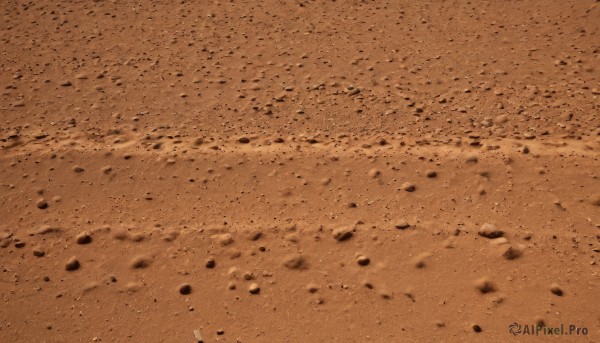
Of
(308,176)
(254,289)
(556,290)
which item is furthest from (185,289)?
(556,290)

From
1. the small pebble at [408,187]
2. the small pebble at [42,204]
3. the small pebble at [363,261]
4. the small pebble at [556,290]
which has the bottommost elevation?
the small pebble at [556,290]

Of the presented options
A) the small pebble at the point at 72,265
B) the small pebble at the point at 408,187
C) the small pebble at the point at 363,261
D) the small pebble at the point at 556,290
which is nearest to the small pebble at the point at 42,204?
the small pebble at the point at 72,265

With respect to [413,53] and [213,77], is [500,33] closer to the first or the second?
[413,53]

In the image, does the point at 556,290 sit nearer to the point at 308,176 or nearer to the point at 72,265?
the point at 308,176

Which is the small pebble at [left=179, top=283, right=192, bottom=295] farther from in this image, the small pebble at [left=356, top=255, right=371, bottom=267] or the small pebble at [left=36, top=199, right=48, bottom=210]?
the small pebble at [left=36, top=199, right=48, bottom=210]

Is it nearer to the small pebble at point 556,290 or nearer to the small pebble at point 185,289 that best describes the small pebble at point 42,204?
the small pebble at point 185,289

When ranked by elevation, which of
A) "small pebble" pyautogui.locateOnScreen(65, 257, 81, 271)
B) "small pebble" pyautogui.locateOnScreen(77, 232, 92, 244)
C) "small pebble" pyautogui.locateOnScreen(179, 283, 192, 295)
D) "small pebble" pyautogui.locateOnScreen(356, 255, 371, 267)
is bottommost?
"small pebble" pyautogui.locateOnScreen(356, 255, 371, 267)

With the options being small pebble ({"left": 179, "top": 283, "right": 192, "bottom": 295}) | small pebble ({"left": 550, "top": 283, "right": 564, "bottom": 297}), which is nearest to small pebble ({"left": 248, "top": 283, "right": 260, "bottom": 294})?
small pebble ({"left": 179, "top": 283, "right": 192, "bottom": 295})

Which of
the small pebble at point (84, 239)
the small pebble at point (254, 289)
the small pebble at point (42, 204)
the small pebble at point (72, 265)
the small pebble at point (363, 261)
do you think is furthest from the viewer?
the small pebble at point (42, 204)

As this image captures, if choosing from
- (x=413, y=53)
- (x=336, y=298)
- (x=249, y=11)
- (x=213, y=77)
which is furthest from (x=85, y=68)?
(x=336, y=298)
